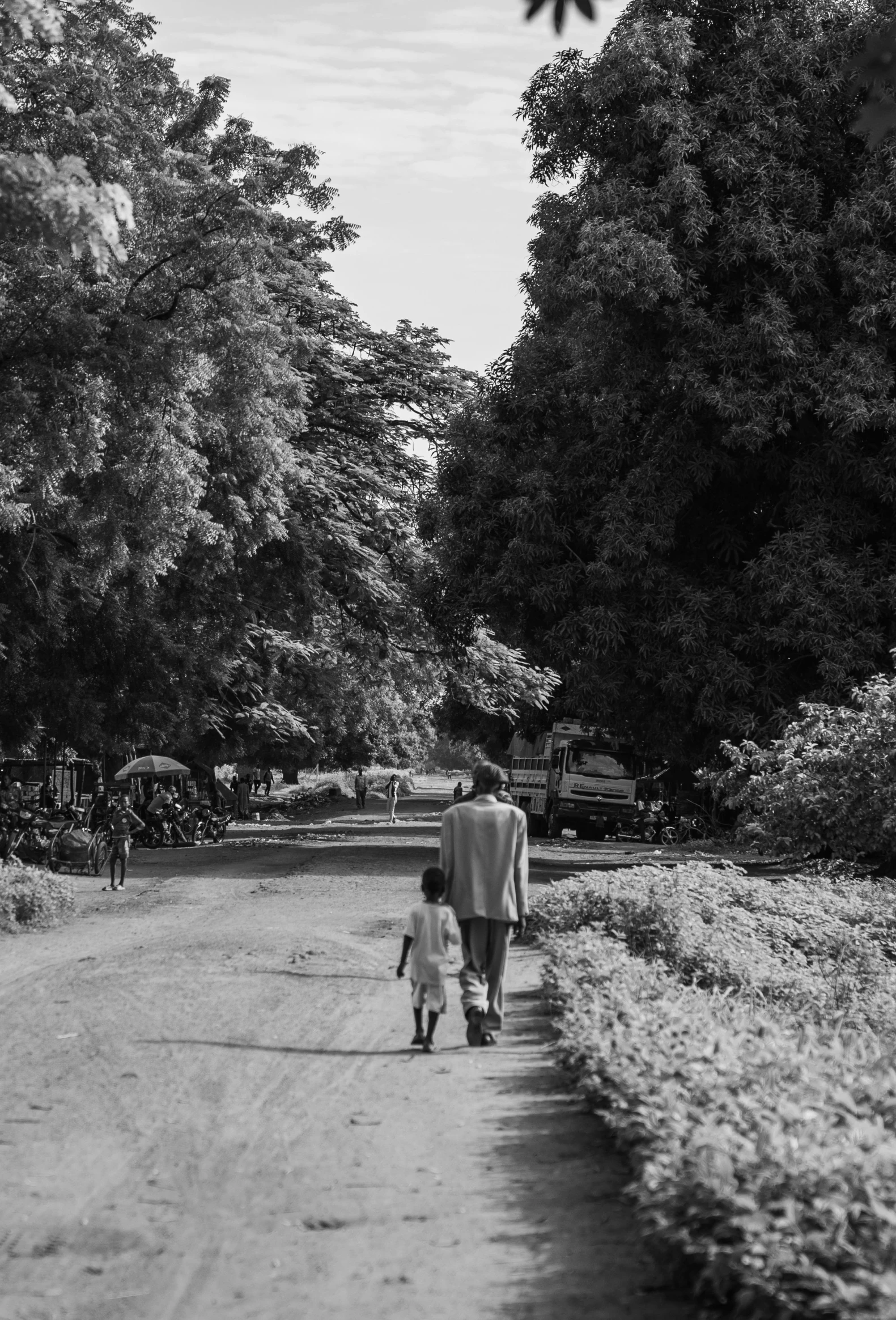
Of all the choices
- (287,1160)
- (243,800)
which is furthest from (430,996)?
(243,800)

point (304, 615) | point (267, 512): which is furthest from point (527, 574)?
point (304, 615)

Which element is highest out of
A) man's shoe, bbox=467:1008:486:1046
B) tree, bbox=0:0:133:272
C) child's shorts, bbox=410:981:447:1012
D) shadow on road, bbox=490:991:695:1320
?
tree, bbox=0:0:133:272

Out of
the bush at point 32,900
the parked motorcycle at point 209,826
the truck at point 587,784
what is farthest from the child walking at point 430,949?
the truck at point 587,784

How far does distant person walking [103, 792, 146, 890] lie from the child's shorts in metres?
12.5

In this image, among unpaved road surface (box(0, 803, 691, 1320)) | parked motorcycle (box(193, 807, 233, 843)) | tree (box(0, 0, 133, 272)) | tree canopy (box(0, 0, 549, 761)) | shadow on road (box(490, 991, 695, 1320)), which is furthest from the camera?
parked motorcycle (box(193, 807, 233, 843))

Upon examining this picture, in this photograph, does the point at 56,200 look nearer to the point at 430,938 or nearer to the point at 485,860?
the point at 485,860

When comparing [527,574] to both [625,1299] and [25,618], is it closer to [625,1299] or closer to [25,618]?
[25,618]

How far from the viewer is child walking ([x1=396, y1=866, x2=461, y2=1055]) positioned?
9.27m

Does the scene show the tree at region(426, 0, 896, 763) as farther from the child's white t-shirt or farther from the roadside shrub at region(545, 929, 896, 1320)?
the roadside shrub at region(545, 929, 896, 1320)

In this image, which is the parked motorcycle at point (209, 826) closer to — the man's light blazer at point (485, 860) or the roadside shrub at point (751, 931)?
the roadside shrub at point (751, 931)

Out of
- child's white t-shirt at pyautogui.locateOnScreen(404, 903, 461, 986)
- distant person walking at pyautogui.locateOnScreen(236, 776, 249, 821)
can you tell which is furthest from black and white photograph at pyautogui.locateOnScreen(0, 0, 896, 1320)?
distant person walking at pyautogui.locateOnScreen(236, 776, 249, 821)

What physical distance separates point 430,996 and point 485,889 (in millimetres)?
699

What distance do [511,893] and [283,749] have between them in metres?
50.6

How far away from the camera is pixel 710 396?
2350 cm
